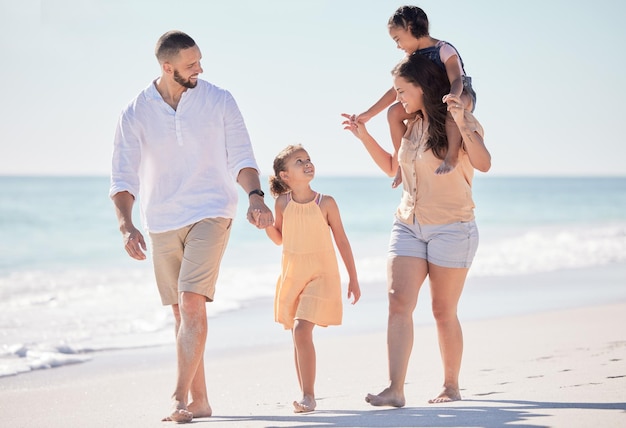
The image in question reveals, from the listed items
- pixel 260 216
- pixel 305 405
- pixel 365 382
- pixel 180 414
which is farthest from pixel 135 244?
pixel 365 382

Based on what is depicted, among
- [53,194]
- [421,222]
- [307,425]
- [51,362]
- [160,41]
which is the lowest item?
[307,425]

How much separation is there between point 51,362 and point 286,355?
1854 millimetres

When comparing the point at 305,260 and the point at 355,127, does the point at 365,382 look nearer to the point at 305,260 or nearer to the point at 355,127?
the point at 305,260

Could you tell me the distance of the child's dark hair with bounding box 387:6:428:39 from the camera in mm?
5172

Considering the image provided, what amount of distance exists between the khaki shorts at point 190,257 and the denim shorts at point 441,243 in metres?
0.92

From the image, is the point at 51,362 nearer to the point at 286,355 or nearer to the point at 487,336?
the point at 286,355

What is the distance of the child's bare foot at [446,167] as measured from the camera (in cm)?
477

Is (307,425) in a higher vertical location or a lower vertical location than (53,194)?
lower

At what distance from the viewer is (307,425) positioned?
4.48m

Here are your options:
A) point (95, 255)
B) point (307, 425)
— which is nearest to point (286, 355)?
point (307, 425)

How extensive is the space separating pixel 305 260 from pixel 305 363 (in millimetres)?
568

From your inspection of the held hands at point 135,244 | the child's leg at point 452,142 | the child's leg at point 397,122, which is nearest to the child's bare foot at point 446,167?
the child's leg at point 452,142

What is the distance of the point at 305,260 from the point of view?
5.21 metres

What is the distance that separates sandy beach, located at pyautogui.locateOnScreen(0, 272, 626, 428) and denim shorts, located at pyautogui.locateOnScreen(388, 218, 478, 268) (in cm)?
76
